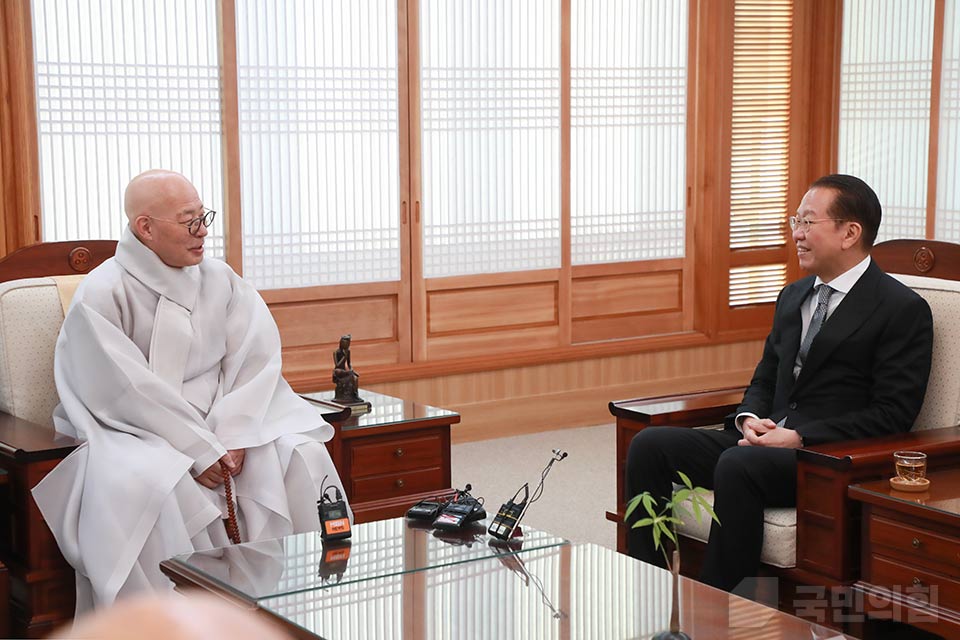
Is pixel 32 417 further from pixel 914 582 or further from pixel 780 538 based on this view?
pixel 914 582

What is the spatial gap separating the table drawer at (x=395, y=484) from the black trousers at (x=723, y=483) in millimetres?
729

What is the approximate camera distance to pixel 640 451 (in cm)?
322

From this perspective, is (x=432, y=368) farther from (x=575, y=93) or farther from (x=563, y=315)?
(x=575, y=93)

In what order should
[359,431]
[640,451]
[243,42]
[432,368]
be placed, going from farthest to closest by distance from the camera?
[432,368] < [243,42] < [359,431] < [640,451]

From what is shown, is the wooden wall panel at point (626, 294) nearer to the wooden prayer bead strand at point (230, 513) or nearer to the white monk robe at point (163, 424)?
the white monk robe at point (163, 424)

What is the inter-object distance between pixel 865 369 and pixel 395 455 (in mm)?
1378

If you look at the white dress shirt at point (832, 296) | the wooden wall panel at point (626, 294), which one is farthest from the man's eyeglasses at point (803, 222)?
the wooden wall panel at point (626, 294)

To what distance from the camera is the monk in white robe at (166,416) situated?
9.64 ft

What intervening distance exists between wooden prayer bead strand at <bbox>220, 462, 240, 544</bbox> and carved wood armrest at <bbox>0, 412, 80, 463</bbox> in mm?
372

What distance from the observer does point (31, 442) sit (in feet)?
9.89

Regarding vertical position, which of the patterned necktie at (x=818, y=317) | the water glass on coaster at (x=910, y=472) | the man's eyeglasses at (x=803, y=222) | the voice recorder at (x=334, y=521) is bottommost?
the voice recorder at (x=334, y=521)

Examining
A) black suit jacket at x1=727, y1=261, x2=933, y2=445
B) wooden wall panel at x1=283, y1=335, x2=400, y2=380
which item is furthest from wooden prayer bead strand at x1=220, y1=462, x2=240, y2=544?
wooden wall panel at x1=283, y1=335, x2=400, y2=380

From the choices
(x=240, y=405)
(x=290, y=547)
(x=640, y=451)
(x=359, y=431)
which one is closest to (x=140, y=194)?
(x=240, y=405)

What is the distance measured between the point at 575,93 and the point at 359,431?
8.86 ft
